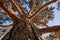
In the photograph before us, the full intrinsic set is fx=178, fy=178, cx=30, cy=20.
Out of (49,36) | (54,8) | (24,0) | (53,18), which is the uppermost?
(24,0)

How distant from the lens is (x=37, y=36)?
2.53m

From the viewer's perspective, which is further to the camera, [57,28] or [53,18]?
[53,18]

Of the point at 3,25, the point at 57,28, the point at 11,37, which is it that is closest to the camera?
the point at 11,37

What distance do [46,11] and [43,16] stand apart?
0.23m

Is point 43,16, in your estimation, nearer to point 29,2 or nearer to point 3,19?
point 29,2

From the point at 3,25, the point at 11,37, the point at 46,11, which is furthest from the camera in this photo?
Result: the point at 46,11

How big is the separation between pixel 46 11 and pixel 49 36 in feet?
3.26

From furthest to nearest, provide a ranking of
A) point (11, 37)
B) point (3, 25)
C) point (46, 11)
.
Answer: point (46, 11), point (3, 25), point (11, 37)

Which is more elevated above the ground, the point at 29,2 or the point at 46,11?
the point at 29,2

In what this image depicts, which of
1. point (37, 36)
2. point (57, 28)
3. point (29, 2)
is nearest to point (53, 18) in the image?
point (29, 2)

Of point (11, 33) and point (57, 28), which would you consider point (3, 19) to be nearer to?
point (57, 28)

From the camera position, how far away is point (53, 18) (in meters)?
7.31

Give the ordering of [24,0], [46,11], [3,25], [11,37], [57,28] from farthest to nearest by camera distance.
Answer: [46,11]
[24,0]
[3,25]
[57,28]
[11,37]

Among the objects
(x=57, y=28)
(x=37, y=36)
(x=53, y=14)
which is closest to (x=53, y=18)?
(x=53, y=14)
